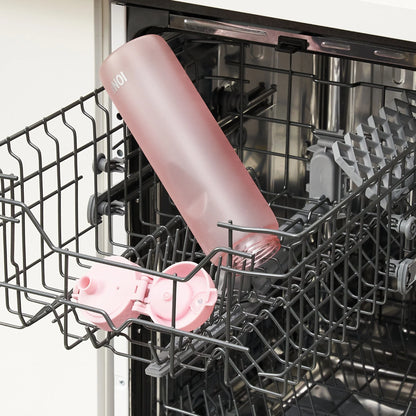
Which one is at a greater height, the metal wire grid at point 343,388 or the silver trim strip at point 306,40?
the silver trim strip at point 306,40

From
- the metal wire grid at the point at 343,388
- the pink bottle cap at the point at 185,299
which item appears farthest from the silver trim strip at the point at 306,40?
the metal wire grid at the point at 343,388

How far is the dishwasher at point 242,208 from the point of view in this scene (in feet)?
3.46

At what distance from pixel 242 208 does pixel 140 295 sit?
0.50 ft

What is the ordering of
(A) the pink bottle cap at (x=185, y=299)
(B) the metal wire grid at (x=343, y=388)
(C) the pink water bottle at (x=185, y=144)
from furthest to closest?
(B) the metal wire grid at (x=343, y=388) → (C) the pink water bottle at (x=185, y=144) → (A) the pink bottle cap at (x=185, y=299)

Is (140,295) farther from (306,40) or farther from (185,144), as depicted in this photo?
(306,40)

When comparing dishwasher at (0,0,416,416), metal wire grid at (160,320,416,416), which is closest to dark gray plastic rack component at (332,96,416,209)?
dishwasher at (0,0,416,416)

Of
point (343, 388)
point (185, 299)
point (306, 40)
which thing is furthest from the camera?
point (343, 388)

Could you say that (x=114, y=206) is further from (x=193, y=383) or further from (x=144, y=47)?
(x=193, y=383)

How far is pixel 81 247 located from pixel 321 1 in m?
0.47

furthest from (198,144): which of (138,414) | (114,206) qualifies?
(138,414)

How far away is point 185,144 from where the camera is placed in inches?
42.8

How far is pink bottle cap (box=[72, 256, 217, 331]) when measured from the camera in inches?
38.8

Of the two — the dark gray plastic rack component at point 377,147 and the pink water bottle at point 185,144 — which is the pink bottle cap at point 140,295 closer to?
the pink water bottle at point 185,144

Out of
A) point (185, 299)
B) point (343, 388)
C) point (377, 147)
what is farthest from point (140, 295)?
point (343, 388)
